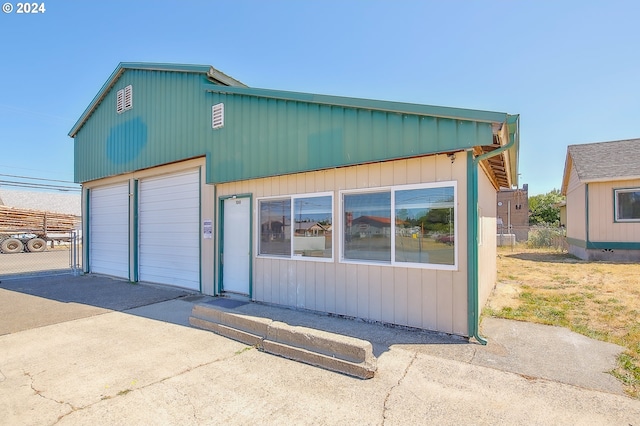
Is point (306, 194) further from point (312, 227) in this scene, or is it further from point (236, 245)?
point (236, 245)

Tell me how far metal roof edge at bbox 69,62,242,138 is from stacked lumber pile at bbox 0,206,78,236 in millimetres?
14975

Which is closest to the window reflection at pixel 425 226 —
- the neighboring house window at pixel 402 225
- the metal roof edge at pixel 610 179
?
the neighboring house window at pixel 402 225

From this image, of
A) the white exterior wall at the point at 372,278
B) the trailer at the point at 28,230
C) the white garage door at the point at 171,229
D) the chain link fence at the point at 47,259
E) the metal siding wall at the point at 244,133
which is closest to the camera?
the white exterior wall at the point at 372,278

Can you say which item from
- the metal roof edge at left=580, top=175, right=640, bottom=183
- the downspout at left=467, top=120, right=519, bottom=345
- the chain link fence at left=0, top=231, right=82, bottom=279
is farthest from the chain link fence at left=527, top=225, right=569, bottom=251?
the chain link fence at left=0, top=231, right=82, bottom=279

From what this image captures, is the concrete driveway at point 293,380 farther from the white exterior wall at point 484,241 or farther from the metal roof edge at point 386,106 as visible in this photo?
the metal roof edge at point 386,106

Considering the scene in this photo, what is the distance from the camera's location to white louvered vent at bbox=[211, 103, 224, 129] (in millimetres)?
7934

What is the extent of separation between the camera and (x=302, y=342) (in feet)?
14.6

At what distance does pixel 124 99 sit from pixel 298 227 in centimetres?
809

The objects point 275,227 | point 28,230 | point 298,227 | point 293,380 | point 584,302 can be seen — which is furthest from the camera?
point 28,230

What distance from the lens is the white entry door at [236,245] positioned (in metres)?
7.75

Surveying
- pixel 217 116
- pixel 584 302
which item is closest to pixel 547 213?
pixel 584 302

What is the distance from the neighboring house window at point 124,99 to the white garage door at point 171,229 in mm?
2504

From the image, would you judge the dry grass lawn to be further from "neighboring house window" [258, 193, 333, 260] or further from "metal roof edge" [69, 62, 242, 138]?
"metal roof edge" [69, 62, 242, 138]

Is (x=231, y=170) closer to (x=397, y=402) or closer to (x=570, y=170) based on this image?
(x=397, y=402)
